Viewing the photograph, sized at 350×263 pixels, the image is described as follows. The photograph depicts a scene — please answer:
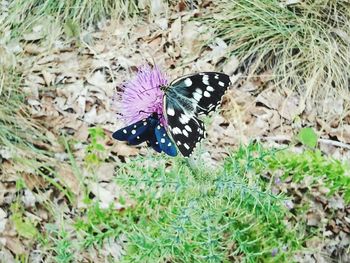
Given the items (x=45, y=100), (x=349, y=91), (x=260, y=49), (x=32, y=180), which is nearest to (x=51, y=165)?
(x=32, y=180)

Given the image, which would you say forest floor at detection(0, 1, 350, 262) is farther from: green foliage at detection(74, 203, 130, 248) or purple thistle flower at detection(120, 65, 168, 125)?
purple thistle flower at detection(120, 65, 168, 125)

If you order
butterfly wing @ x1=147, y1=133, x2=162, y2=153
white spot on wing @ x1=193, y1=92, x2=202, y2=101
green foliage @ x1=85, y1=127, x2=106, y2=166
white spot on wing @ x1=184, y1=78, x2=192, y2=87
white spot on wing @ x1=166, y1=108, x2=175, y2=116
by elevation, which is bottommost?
green foliage @ x1=85, y1=127, x2=106, y2=166

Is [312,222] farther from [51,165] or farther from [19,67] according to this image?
[19,67]

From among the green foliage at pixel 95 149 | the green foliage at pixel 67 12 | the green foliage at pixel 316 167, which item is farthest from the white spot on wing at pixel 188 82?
the green foliage at pixel 67 12

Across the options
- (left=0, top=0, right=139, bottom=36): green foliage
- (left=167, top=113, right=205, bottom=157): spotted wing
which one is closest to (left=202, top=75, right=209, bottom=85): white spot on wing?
(left=167, top=113, right=205, bottom=157): spotted wing

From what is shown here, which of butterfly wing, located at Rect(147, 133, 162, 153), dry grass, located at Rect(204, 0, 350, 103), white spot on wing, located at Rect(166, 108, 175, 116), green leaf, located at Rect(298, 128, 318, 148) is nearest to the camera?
white spot on wing, located at Rect(166, 108, 175, 116)

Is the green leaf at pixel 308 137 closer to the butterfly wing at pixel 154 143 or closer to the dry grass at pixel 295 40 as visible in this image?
the dry grass at pixel 295 40
